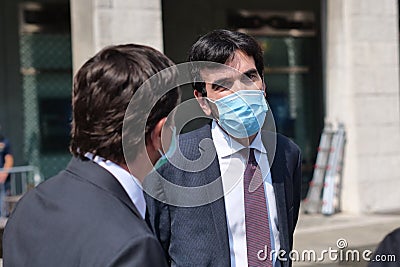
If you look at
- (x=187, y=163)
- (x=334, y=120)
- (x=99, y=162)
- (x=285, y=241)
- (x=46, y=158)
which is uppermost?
(x=99, y=162)

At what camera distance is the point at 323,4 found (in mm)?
11359

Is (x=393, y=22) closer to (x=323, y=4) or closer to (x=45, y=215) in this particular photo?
(x=323, y=4)

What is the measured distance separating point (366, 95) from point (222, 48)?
27.0ft

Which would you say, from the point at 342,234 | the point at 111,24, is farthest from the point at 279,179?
the point at 342,234

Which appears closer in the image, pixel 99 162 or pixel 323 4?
pixel 99 162

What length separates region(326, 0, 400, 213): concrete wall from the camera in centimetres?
1059

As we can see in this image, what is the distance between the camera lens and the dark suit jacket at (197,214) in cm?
264

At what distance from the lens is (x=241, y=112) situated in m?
2.89

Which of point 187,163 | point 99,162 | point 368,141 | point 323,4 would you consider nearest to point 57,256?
point 99,162

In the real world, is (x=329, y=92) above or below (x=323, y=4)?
below

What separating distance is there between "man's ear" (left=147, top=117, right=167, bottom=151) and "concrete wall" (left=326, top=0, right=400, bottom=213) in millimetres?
9049

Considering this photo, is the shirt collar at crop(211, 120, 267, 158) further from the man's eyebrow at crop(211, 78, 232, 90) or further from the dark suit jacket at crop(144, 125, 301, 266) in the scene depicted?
the man's eyebrow at crop(211, 78, 232, 90)

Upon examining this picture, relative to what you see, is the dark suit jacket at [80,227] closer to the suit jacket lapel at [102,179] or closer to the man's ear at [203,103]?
the suit jacket lapel at [102,179]

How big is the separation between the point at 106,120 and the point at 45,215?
286mm
